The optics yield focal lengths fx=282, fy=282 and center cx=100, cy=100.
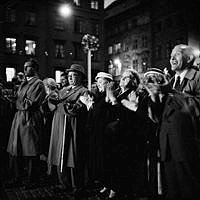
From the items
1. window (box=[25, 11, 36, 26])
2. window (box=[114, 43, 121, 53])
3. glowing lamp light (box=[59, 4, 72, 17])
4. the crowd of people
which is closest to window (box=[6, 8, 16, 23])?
window (box=[25, 11, 36, 26])

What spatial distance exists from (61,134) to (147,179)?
186 centimetres

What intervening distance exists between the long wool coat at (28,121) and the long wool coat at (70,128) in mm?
558

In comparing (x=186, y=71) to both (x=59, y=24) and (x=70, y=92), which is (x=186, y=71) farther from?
(x=59, y=24)

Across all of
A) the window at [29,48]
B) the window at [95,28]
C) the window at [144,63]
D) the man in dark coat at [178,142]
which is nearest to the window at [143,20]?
the window at [144,63]

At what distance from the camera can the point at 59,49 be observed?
3575 cm

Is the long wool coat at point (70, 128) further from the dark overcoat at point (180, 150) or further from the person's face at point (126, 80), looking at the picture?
the dark overcoat at point (180, 150)

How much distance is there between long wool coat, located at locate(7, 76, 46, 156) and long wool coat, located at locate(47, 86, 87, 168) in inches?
22.0

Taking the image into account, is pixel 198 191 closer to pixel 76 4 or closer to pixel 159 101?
pixel 159 101

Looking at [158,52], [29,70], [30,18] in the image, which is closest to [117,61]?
[158,52]

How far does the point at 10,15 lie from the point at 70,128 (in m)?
31.4

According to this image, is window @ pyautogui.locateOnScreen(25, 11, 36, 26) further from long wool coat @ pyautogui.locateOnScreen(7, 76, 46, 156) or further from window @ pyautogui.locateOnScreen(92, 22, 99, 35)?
long wool coat @ pyautogui.locateOnScreen(7, 76, 46, 156)

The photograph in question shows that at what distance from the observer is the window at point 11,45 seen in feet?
107

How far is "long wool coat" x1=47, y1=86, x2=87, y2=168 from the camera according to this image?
5.30 meters

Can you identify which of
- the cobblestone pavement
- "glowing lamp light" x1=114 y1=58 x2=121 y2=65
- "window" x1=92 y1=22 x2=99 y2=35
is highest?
"window" x1=92 y1=22 x2=99 y2=35
